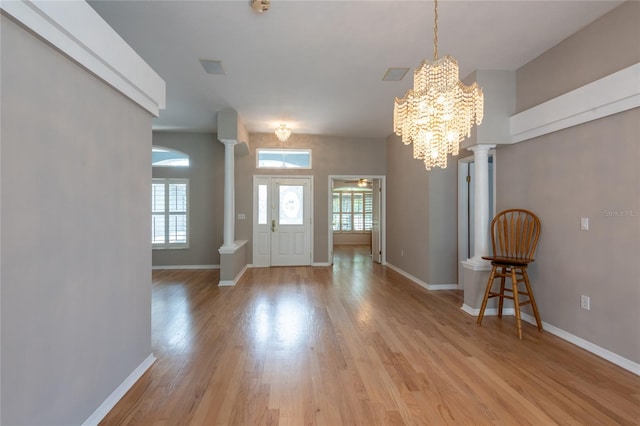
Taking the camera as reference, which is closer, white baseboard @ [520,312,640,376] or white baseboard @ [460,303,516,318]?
white baseboard @ [520,312,640,376]

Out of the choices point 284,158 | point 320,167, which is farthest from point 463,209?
point 284,158

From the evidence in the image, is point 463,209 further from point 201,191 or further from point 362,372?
point 201,191

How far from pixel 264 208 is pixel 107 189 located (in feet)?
15.4

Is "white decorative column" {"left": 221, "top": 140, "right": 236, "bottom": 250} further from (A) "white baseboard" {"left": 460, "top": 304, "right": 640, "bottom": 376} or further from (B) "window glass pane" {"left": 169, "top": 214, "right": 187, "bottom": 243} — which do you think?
(A) "white baseboard" {"left": 460, "top": 304, "right": 640, "bottom": 376}

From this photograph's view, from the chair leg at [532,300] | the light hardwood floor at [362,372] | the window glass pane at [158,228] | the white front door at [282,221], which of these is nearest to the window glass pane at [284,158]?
the white front door at [282,221]

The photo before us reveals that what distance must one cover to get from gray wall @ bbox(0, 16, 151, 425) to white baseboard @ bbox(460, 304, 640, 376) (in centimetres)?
375

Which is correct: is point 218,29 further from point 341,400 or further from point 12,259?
point 341,400

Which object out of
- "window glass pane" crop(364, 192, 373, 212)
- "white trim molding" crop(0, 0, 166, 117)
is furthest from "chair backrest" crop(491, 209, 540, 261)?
"window glass pane" crop(364, 192, 373, 212)

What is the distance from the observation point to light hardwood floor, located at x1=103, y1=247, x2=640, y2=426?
1.81 metres

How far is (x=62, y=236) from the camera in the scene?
1.48 metres

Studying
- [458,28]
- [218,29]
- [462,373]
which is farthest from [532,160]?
[218,29]

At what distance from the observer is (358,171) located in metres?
6.80

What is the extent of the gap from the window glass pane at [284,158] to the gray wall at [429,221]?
2197mm

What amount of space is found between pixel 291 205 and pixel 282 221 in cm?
42
